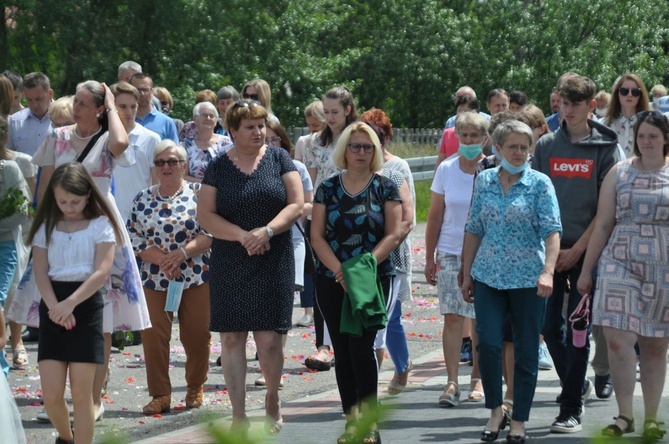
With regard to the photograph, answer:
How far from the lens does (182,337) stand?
8.47 metres

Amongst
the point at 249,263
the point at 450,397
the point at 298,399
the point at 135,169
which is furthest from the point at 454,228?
the point at 135,169

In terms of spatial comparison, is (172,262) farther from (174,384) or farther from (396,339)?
(396,339)

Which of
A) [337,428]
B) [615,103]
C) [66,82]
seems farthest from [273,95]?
[337,428]

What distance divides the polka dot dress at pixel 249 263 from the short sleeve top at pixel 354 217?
0.30 meters

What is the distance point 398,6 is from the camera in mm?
33750

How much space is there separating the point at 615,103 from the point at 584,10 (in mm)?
23100

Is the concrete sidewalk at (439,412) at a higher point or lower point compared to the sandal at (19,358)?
lower

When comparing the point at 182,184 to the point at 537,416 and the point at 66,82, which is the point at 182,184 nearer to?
the point at 537,416

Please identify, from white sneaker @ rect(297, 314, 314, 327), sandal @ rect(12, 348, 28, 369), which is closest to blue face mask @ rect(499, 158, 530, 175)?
sandal @ rect(12, 348, 28, 369)

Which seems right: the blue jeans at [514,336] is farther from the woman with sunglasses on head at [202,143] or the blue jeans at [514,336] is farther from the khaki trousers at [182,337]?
the woman with sunglasses on head at [202,143]

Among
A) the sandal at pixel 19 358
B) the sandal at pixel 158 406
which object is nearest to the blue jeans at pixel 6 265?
the sandal at pixel 158 406

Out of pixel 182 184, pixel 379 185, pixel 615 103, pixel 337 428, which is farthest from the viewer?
pixel 615 103

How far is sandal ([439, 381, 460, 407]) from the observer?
8.27 meters

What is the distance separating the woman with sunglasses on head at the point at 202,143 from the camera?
1038cm
